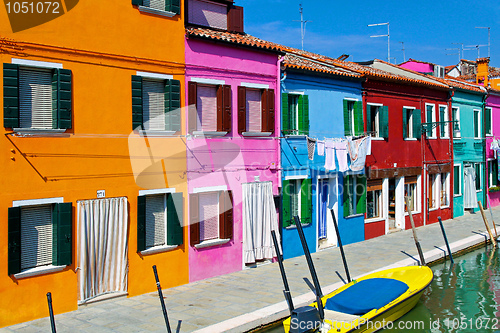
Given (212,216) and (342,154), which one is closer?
(212,216)

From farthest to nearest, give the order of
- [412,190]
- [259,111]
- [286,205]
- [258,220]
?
1. [412,190]
2. [286,205]
3. [259,111]
4. [258,220]

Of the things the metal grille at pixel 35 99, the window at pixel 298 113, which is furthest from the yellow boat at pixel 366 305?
the metal grille at pixel 35 99

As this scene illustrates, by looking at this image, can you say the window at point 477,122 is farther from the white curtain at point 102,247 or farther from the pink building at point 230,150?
the white curtain at point 102,247

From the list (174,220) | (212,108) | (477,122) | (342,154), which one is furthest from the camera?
(477,122)

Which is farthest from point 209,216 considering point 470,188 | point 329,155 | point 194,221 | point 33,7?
point 470,188

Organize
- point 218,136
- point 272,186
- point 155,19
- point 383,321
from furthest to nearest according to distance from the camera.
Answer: point 272,186
point 218,136
point 155,19
point 383,321

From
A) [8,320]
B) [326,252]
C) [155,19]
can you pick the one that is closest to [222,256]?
[326,252]

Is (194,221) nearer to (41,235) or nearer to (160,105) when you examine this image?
(160,105)

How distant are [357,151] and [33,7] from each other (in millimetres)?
12261

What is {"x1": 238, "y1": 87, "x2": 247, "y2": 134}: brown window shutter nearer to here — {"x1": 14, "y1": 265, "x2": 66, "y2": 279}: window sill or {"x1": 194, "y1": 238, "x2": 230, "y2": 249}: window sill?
{"x1": 194, "y1": 238, "x2": 230, "y2": 249}: window sill

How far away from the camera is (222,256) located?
14.3 meters

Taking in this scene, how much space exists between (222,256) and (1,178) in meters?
6.53

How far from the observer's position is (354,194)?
1958 centimetres

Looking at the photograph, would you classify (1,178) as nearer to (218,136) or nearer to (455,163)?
(218,136)
